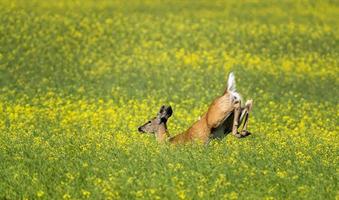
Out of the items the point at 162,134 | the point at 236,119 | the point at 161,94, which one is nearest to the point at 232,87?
the point at 236,119

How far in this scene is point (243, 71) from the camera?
24.7 meters

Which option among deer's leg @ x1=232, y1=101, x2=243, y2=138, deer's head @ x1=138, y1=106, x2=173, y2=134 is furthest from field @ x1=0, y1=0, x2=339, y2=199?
deer's head @ x1=138, y1=106, x2=173, y2=134

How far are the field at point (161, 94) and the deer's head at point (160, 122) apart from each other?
0.28 meters

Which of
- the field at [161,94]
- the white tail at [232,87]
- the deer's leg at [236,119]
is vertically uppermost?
the white tail at [232,87]

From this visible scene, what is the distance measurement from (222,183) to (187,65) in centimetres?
1362

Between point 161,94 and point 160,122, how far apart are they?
5.94 meters

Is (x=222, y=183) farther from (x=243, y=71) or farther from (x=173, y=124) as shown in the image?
(x=243, y=71)

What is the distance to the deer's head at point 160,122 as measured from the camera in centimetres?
1608

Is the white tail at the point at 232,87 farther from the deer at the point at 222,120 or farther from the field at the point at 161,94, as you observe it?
the field at the point at 161,94

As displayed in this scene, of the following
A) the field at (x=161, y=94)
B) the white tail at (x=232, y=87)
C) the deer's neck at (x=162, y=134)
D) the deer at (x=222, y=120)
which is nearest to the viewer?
the field at (x=161, y=94)

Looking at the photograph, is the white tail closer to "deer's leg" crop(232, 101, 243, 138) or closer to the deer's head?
"deer's leg" crop(232, 101, 243, 138)

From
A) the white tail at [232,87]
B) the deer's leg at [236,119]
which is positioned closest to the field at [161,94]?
the deer's leg at [236,119]

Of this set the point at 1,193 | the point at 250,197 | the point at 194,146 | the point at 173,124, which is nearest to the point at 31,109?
the point at 173,124

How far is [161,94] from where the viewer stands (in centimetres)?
2208
